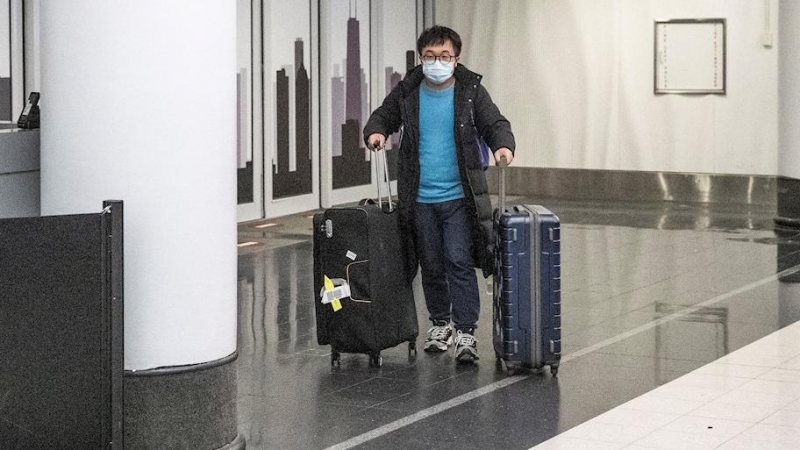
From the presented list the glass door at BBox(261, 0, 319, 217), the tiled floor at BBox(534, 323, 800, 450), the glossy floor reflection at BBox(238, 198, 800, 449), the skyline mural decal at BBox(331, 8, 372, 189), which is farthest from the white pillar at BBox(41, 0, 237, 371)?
the skyline mural decal at BBox(331, 8, 372, 189)

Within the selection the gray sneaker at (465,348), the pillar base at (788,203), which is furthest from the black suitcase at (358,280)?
the pillar base at (788,203)

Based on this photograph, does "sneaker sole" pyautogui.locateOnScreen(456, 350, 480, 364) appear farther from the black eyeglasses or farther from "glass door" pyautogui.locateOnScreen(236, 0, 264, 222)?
"glass door" pyautogui.locateOnScreen(236, 0, 264, 222)

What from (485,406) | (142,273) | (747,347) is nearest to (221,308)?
(142,273)

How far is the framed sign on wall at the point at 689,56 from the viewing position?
16.1 m

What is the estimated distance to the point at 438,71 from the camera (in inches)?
281

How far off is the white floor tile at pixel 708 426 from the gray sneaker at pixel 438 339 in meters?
1.82

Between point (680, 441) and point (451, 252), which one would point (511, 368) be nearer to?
point (451, 252)

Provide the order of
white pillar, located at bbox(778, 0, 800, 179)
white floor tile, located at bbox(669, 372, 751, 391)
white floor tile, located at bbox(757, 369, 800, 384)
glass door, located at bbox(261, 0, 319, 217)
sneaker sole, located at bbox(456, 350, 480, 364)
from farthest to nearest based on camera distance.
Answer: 1. glass door, located at bbox(261, 0, 319, 217)
2. white pillar, located at bbox(778, 0, 800, 179)
3. sneaker sole, located at bbox(456, 350, 480, 364)
4. white floor tile, located at bbox(757, 369, 800, 384)
5. white floor tile, located at bbox(669, 372, 751, 391)

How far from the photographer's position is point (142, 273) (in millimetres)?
4898

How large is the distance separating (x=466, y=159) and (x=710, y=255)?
16.3 feet

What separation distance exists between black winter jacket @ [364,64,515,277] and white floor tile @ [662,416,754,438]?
1658 millimetres

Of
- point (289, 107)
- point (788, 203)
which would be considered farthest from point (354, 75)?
point (788, 203)

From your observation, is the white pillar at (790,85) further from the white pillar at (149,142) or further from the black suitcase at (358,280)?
the white pillar at (149,142)

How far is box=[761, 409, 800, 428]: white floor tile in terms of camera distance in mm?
5860
